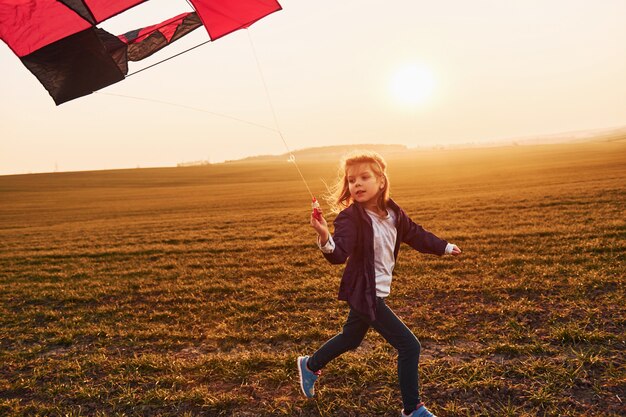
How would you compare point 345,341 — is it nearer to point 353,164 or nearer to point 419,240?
point 419,240

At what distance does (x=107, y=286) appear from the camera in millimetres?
9758

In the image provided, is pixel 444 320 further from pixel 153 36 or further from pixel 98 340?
pixel 153 36

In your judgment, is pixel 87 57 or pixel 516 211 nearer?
pixel 87 57

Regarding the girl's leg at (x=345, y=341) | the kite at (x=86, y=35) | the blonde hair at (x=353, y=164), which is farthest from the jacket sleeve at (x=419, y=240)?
the kite at (x=86, y=35)

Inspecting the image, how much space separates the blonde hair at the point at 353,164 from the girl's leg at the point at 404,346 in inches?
37.5

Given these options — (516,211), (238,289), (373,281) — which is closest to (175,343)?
(238,289)

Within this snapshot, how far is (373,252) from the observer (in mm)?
3627

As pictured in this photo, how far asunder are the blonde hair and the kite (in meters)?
2.19

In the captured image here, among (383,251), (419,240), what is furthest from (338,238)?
(419,240)

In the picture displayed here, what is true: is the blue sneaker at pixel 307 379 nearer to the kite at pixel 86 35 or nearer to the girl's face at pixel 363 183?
the girl's face at pixel 363 183

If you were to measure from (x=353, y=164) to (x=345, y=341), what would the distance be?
1.64 metres

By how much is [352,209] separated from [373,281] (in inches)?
24.9

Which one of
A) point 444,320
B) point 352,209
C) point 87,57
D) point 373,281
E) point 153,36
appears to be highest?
point 153,36

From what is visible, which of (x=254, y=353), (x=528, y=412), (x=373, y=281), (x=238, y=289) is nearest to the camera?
(x=373, y=281)
